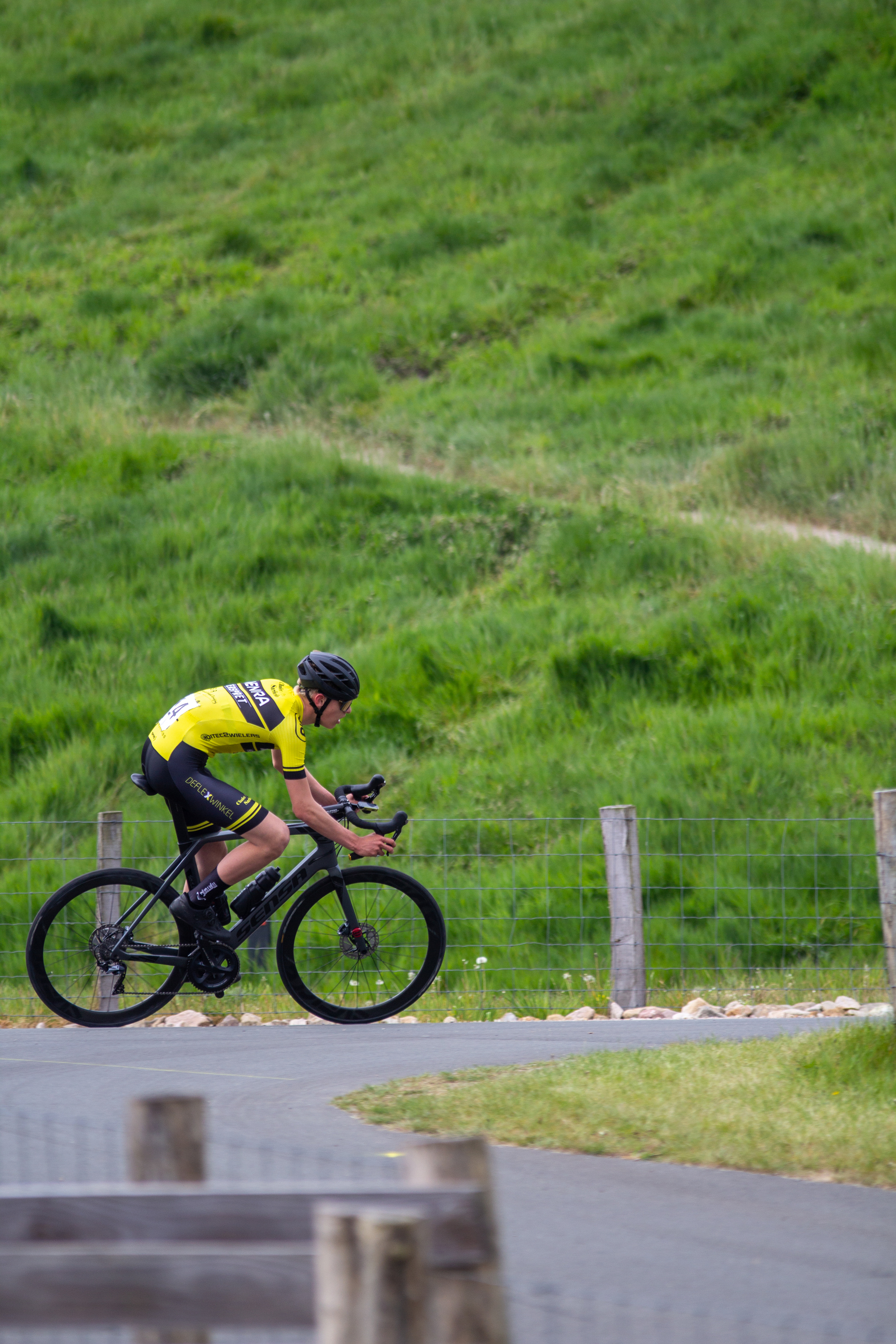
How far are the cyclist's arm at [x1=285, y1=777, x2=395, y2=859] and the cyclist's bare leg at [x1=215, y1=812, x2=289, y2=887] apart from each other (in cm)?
14

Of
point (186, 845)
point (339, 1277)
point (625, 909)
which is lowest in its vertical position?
point (625, 909)

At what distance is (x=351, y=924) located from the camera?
8.74 metres

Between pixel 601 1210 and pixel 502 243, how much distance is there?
85.4 ft

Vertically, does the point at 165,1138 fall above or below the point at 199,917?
above

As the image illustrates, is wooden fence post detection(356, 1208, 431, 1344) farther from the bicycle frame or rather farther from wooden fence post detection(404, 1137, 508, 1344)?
the bicycle frame

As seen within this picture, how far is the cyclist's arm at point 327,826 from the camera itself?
8273 mm

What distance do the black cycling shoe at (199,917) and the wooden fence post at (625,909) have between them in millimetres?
2767

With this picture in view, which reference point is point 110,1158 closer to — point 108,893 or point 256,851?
point 256,851

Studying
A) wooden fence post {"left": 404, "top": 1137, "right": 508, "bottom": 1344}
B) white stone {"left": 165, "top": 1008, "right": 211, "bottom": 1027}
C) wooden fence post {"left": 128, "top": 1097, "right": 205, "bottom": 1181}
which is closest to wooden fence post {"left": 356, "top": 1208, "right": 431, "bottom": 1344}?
wooden fence post {"left": 404, "top": 1137, "right": 508, "bottom": 1344}

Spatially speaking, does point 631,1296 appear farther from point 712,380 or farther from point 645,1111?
point 712,380

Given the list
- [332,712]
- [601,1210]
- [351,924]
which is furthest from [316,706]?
[601,1210]

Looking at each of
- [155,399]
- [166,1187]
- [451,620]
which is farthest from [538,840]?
[155,399]

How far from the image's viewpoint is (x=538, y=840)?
12695mm

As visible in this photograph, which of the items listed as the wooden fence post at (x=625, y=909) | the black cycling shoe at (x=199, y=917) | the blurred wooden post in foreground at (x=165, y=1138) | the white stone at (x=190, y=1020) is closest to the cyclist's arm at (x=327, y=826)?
the black cycling shoe at (x=199, y=917)
